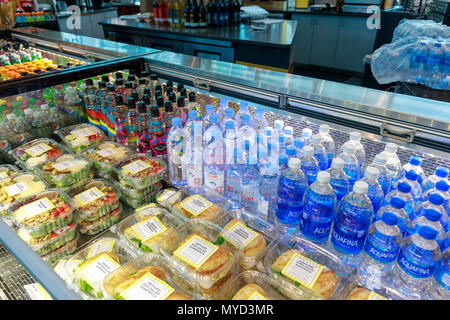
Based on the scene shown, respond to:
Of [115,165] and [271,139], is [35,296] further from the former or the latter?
[271,139]

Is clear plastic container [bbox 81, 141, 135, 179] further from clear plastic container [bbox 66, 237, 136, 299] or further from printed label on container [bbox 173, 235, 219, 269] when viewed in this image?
printed label on container [bbox 173, 235, 219, 269]

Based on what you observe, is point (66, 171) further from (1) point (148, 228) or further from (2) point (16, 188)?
(1) point (148, 228)

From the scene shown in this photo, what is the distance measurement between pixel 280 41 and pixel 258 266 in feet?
9.78

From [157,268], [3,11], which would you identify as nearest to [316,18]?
[3,11]

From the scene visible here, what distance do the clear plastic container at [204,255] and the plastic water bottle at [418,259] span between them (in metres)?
0.51

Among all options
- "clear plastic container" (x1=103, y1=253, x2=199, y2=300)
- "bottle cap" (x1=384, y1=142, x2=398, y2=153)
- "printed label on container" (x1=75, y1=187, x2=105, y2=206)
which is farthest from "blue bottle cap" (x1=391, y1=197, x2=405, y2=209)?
"printed label on container" (x1=75, y1=187, x2=105, y2=206)

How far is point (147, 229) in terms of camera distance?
3.63 feet

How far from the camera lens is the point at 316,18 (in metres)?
5.81

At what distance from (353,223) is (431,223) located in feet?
0.71

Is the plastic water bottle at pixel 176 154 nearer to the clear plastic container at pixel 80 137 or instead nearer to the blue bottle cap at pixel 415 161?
the clear plastic container at pixel 80 137

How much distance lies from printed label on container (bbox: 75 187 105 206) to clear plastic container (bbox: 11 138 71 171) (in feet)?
1.12

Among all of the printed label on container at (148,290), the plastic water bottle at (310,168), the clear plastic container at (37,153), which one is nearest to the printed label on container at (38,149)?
the clear plastic container at (37,153)

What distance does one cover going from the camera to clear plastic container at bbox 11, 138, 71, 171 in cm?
147

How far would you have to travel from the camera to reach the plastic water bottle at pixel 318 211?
103 centimetres
